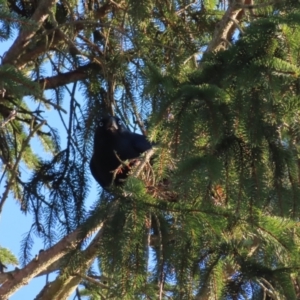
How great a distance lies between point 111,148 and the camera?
5230 mm

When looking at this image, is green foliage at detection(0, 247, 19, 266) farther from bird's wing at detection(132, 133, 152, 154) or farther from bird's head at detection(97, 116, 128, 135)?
bird's wing at detection(132, 133, 152, 154)

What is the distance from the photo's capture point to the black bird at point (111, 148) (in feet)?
16.7

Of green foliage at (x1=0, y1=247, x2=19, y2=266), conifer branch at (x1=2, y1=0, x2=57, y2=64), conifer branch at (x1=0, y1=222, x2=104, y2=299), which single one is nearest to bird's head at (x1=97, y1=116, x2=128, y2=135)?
conifer branch at (x1=2, y1=0, x2=57, y2=64)

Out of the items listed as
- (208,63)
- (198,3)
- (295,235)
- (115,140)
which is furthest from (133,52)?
(295,235)

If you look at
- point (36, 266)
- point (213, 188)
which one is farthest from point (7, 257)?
point (213, 188)

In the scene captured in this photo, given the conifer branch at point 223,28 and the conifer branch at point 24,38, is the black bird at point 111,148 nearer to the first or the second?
the conifer branch at point 24,38

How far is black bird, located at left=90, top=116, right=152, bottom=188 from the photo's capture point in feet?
16.7

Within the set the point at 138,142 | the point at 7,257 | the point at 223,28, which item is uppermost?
the point at 138,142

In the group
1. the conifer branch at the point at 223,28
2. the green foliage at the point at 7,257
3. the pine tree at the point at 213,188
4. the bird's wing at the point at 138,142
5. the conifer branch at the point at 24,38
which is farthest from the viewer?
the bird's wing at the point at 138,142

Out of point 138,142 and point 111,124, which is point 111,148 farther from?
point 111,124

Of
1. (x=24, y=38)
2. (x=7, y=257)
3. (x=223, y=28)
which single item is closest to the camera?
(x=223, y=28)

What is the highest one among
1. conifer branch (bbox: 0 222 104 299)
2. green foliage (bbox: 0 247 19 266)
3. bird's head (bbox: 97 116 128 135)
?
bird's head (bbox: 97 116 128 135)

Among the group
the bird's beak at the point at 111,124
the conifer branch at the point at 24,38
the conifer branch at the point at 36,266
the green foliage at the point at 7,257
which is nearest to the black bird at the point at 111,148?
the bird's beak at the point at 111,124

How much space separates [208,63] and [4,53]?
1858 mm
